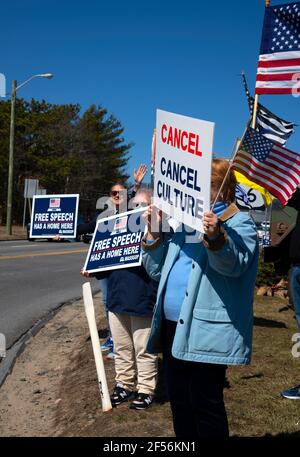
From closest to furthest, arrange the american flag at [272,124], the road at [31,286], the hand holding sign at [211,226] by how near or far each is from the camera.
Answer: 1. the hand holding sign at [211,226]
2. the road at [31,286]
3. the american flag at [272,124]

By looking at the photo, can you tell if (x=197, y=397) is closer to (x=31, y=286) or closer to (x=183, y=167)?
(x=183, y=167)

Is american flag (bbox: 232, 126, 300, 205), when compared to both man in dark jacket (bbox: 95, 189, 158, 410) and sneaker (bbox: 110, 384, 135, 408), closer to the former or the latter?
man in dark jacket (bbox: 95, 189, 158, 410)

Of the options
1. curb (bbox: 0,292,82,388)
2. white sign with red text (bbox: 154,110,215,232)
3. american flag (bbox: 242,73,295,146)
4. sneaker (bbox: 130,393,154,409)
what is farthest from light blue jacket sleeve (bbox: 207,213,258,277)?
american flag (bbox: 242,73,295,146)

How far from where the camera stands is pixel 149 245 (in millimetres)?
3389

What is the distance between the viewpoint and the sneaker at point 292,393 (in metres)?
4.65

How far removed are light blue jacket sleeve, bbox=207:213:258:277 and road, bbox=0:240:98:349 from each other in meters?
4.98

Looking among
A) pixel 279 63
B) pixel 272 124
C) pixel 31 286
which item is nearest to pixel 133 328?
pixel 279 63

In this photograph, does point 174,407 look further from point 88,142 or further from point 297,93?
point 88,142

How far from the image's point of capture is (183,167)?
2982 millimetres

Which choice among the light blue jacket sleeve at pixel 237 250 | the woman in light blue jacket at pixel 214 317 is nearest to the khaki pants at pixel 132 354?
the woman in light blue jacket at pixel 214 317

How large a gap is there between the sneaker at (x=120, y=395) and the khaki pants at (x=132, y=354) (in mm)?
39

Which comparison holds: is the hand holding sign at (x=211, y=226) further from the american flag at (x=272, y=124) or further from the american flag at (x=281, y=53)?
the american flag at (x=272, y=124)

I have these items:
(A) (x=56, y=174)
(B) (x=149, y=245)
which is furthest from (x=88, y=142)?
(B) (x=149, y=245)

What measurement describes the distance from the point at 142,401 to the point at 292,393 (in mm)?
1284
